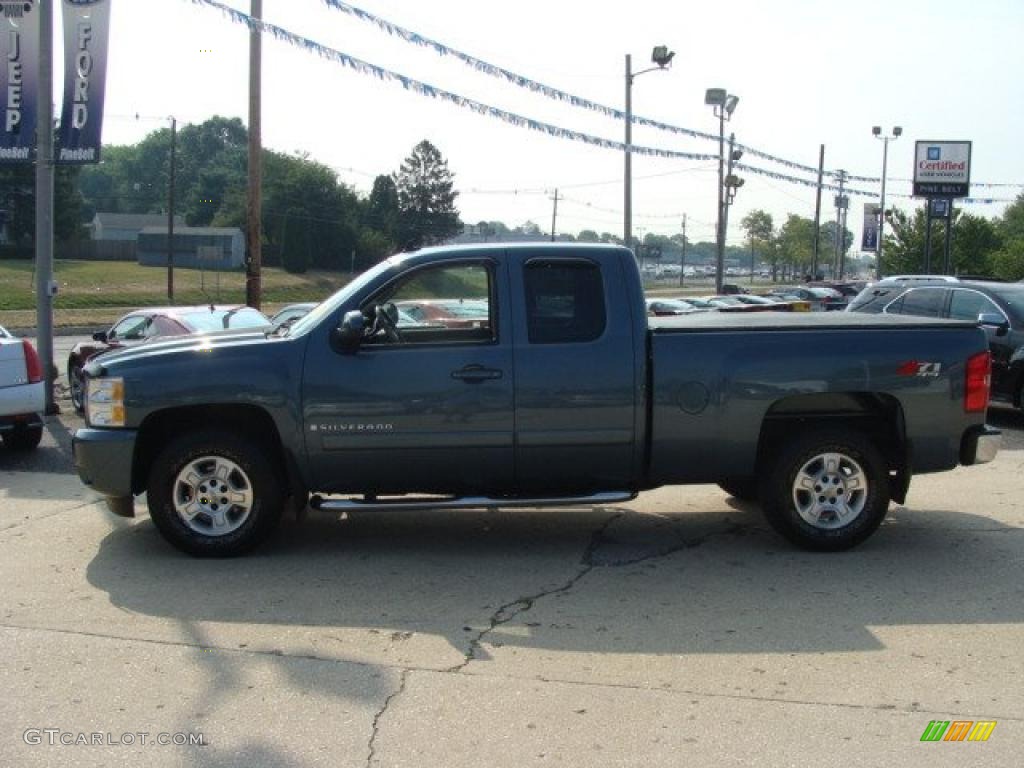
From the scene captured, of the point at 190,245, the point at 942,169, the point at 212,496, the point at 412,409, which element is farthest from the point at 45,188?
the point at 190,245

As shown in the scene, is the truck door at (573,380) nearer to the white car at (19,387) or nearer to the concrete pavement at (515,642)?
the concrete pavement at (515,642)

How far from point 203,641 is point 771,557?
139 inches

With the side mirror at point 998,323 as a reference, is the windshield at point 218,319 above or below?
below

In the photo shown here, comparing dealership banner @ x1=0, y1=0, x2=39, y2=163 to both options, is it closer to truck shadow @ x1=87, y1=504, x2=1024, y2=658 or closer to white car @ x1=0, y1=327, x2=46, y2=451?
white car @ x1=0, y1=327, x2=46, y2=451

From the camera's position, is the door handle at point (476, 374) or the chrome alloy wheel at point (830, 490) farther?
the chrome alloy wheel at point (830, 490)

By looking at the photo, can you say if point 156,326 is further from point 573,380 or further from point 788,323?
point 788,323

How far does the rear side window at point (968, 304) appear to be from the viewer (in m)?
14.0

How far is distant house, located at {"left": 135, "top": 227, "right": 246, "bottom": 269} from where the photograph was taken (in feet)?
258

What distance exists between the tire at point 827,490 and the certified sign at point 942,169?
3998 cm

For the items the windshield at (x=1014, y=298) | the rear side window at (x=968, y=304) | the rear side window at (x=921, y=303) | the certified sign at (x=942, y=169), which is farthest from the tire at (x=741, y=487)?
the certified sign at (x=942, y=169)

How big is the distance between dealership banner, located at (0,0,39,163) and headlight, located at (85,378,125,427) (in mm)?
9248

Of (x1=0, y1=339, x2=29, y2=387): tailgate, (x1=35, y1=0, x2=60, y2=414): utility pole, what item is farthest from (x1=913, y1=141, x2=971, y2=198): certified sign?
(x1=0, y1=339, x2=29, y2=387): tailgate

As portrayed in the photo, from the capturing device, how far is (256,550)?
702 cm

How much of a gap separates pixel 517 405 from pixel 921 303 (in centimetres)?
998
